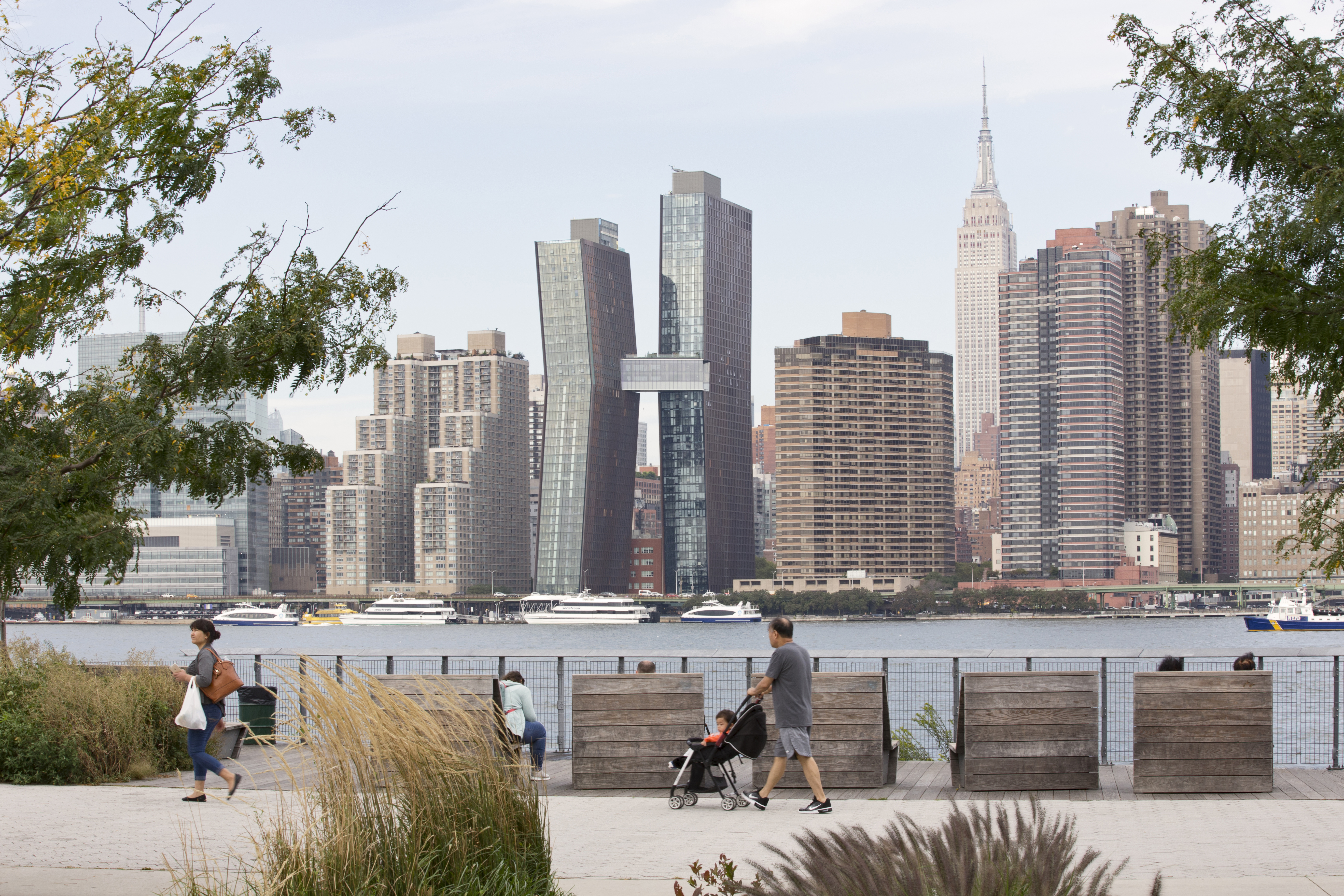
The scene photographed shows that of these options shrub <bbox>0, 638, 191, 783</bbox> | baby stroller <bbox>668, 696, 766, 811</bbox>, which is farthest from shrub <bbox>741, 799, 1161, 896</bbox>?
shrub <bbox>0, 638, 191, 783</bbox>

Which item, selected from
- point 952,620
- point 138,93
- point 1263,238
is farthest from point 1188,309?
point 952,620

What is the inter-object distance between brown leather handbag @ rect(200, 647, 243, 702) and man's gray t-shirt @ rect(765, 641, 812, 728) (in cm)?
507

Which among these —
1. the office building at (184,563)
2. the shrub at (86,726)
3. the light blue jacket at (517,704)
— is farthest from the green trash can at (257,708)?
the office building at (184,563)

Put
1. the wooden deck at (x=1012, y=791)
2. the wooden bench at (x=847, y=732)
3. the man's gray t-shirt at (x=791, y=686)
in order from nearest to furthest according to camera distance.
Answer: the man's gray t-shirt at (x=791, y=686), the wooden deck at (x=1012, y=791), the wooden bench at (x=847, y=732)

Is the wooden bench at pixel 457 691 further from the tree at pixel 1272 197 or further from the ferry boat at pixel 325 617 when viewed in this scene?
the ferry boat at pixel 325 617

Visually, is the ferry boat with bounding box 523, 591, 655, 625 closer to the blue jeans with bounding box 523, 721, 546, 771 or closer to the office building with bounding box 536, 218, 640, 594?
the office building with bounding box 536, 218, 640, 594

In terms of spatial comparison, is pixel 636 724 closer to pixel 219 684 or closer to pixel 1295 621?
pixel 219 684

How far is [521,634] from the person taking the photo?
475ft

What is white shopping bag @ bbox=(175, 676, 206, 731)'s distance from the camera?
1267cm

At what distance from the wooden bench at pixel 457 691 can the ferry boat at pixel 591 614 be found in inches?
5579

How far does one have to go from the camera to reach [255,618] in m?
161

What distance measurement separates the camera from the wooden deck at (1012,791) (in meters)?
12.7

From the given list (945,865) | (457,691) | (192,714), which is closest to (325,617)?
(192,714)

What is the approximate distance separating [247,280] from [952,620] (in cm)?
16850
